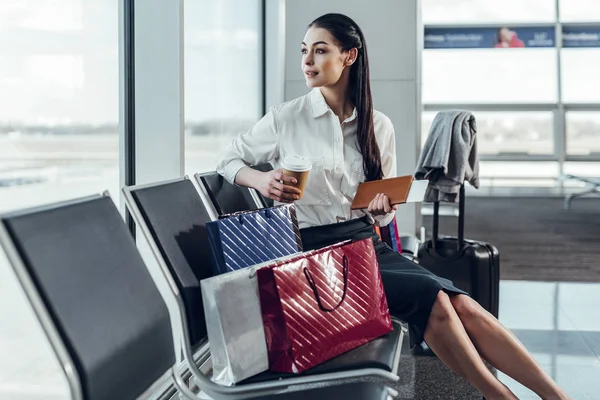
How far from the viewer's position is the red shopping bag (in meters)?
1.66

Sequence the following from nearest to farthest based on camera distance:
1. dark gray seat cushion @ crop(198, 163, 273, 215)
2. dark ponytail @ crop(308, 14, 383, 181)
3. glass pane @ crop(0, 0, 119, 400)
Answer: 1. glass pane @ crop(0, 0, 119, 400)
2. dark gray seat cushion @ crop(198, 163, 273, 215)
3. dark ponytail @ crop(308, 14, 383, 181)

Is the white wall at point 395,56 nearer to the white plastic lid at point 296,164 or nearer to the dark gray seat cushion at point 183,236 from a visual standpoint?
the white plastic lid at point 296,164

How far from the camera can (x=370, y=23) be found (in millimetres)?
5230

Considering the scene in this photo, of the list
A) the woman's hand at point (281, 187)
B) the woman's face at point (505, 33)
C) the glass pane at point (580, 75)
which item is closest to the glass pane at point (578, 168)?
the glass pane at point (580, 75)

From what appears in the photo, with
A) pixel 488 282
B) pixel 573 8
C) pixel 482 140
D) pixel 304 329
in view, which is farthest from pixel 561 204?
pixel 304 329

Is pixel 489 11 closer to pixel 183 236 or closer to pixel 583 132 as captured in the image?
pixel 583 132

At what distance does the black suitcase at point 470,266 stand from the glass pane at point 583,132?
8.55 metres

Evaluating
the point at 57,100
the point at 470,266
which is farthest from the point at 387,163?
the point at 470,266

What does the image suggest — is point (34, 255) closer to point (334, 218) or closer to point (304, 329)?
point (304, 329)

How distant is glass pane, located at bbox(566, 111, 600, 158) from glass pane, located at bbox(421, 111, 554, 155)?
11.9 inches

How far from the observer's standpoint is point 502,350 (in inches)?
85.4

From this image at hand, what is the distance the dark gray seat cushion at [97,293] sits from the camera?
1.22 m

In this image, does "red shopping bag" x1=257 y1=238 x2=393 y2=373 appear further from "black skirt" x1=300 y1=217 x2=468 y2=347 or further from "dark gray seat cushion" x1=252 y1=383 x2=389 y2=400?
"black skirt" x1=300 y1=217 x2=468 y2=347

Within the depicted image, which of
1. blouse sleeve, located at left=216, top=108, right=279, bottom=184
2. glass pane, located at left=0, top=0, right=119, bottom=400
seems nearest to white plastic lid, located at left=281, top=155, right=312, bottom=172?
blouse sleeve, located at left=216, top=108, right=279, bottom=184
